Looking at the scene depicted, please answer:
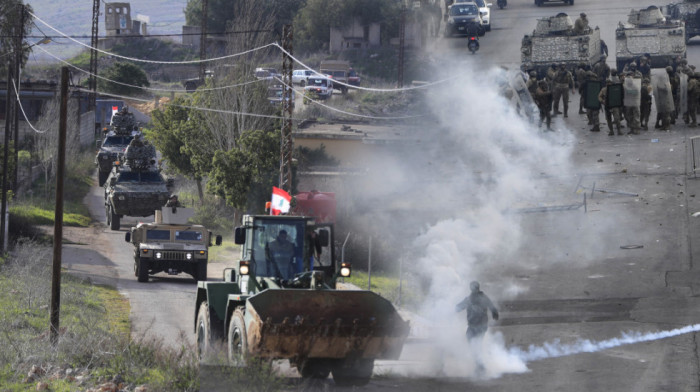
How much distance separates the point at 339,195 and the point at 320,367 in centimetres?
2208

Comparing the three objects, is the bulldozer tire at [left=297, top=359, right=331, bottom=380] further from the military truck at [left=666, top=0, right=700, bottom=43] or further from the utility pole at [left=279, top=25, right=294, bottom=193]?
the military truck at [left=666, top=0, right=700, bottom=43]

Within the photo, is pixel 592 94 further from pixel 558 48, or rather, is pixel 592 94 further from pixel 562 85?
pixel 558 48

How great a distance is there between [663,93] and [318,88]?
30.7 metres

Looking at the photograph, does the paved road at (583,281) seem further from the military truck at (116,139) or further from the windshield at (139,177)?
the military truck at (116,139)

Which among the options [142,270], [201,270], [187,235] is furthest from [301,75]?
[142,270]

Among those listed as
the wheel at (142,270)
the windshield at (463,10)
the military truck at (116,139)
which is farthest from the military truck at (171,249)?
the windshield at (463,10)

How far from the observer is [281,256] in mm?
16047

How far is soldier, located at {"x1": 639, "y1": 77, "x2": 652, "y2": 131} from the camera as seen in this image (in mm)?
33188

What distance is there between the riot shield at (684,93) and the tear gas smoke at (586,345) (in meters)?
16.0

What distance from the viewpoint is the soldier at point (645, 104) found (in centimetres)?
3319

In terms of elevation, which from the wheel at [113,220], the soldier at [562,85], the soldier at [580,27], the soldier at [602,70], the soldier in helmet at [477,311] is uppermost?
the soldier at [580,27]

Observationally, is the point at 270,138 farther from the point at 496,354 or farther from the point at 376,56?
the point at 376,56

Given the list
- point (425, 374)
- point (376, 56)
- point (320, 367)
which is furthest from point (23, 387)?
point (376, 56)

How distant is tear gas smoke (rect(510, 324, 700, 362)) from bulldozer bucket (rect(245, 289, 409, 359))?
4.05 metres
